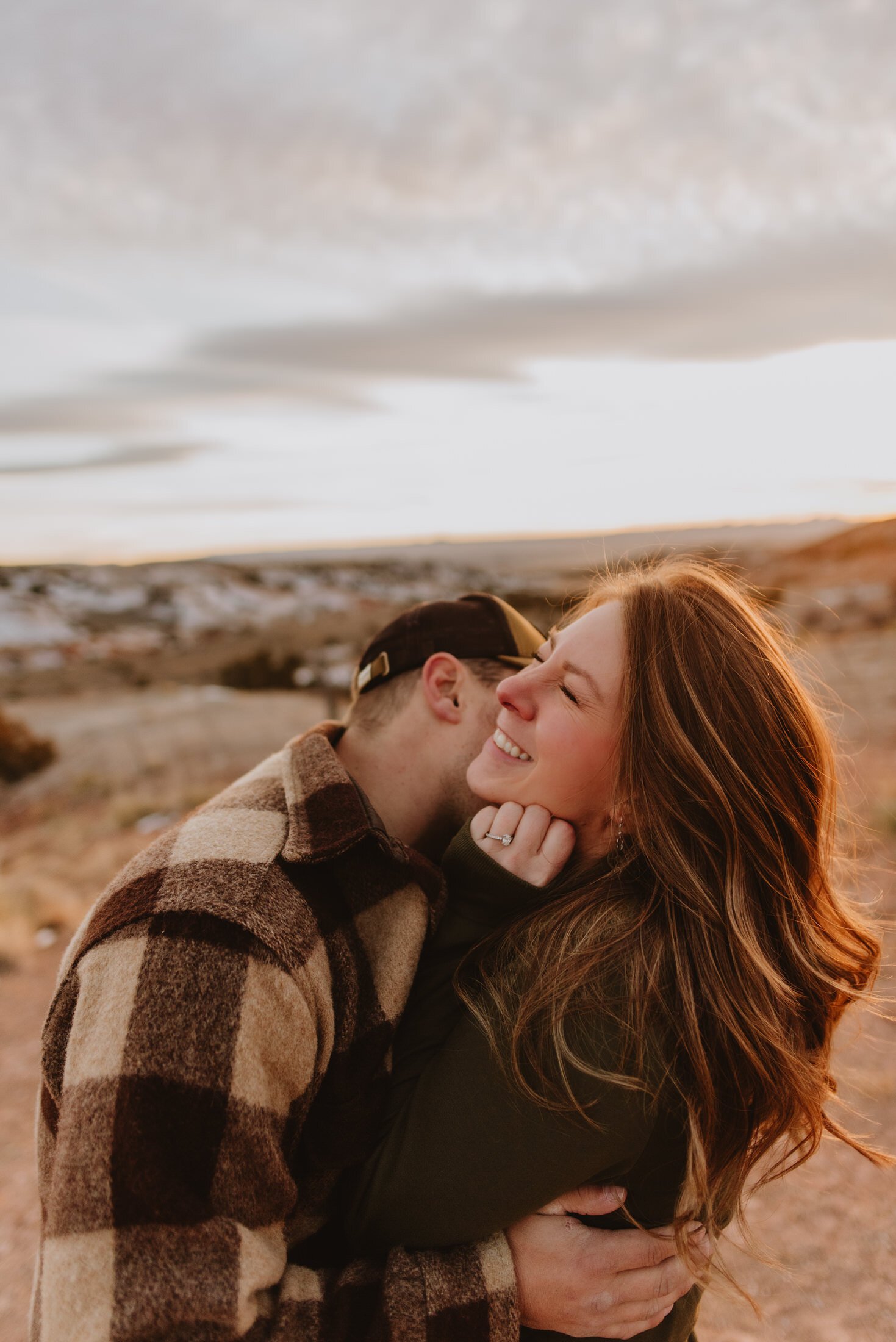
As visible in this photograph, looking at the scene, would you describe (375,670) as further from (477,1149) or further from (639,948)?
(477,1149)

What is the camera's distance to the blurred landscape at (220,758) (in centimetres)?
341

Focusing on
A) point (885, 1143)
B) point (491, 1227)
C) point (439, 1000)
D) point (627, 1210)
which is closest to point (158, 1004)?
point (439, 1000)

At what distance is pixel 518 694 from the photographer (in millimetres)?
2119

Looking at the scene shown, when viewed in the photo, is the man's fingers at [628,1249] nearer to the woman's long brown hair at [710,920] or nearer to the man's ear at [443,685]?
the woman's long brown hair at [710,920]

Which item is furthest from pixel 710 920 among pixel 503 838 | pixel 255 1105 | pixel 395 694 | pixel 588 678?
pixel 395 694

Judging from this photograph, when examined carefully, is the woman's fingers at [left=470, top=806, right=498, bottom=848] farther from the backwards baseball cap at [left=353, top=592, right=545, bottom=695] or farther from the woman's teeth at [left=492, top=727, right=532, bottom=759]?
the backwards baseball cap at [left=353, top=592, right=545, bottom=695]

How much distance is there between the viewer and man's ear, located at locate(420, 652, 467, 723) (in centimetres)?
246

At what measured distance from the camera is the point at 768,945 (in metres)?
1.88

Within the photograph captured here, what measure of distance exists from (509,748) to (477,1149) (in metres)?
0.93

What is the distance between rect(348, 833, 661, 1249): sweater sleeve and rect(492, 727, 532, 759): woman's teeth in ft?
2.30

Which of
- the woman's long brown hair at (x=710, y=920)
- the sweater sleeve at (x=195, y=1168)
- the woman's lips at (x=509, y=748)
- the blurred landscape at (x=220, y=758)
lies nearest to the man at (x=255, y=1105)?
the sweater sleeve at (x=195, y=1168)

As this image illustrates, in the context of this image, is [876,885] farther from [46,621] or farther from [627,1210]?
[46,621]

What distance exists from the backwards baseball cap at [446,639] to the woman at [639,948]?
42cm

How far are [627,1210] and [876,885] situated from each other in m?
5.49
